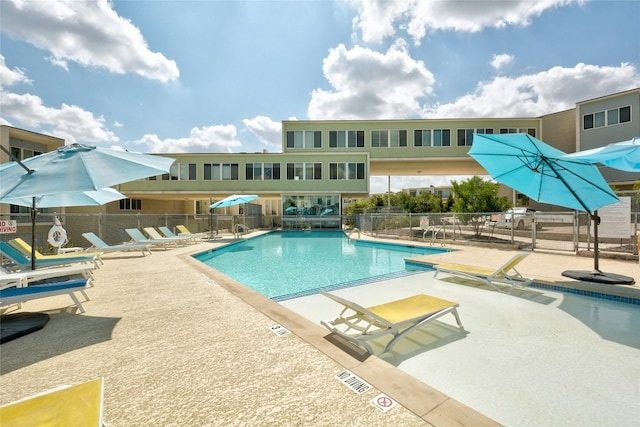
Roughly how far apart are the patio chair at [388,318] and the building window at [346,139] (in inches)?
906

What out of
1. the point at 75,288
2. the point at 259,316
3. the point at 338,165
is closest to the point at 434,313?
the point at 259,316

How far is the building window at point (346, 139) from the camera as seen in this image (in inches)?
1021

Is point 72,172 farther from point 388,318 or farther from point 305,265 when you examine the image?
point 305,265

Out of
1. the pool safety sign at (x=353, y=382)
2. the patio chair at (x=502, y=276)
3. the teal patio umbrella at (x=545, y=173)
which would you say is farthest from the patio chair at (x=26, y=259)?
the teal patio umbrella at (x=545, y=173)

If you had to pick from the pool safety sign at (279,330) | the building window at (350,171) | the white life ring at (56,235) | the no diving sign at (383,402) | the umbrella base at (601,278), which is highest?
the building window at (350,171)

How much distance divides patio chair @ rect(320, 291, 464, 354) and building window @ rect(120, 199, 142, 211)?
1242 inches

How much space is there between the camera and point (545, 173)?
648 centimetres

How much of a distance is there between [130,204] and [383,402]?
1332 inches

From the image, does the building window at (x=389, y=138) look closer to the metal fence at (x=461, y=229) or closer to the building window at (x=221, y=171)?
the metal fence at (x=461, y=229)

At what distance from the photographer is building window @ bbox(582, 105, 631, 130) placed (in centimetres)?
1973

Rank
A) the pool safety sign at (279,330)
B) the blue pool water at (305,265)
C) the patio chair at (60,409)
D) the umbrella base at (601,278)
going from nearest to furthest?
the patio chair at (60,409), the pool safety sign at (279,330), the umbrella base at (601,278), the blue pool water at (305,265)

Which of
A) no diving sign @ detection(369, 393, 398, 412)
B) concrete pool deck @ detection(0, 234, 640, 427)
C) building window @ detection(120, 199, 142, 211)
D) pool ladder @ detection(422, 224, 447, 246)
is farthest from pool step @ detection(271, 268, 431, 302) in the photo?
Answer: building window @ detection(120, 199, 142, 211)

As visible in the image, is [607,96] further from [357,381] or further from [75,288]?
[75,288]

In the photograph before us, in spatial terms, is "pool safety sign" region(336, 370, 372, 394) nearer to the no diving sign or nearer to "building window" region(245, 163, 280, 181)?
the no diving sign
